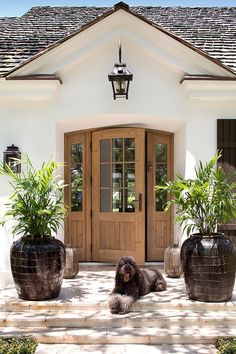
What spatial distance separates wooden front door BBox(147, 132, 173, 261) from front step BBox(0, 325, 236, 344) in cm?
274

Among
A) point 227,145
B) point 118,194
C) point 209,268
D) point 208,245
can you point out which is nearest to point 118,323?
point 209,268

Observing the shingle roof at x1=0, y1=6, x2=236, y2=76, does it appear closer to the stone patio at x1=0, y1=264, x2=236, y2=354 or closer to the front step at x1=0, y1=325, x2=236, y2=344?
the stone patio at x1=0, y1=264, x2=236, y2=354

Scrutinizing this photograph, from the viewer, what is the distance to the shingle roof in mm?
7047

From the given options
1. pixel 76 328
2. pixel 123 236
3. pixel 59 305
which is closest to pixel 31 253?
pixel 59 305

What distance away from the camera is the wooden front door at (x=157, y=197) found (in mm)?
7375

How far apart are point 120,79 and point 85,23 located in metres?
3.57

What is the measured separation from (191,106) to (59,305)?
3.66 meters

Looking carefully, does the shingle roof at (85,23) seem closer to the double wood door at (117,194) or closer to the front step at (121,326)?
the double wood door at (117,194)

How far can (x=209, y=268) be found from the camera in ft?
16.4

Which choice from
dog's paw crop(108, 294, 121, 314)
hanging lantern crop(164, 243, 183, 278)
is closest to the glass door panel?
hanging lantern crop(164, 243, 183, 278)

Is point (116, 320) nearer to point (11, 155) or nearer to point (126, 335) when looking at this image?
point (126, 335)

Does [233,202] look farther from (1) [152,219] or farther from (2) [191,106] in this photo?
(1) [152,219]

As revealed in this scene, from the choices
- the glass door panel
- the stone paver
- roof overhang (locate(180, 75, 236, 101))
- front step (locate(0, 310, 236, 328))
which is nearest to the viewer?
the stone paver

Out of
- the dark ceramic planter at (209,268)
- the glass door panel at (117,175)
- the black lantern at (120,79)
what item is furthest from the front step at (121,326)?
the black lantern at (120,79)
